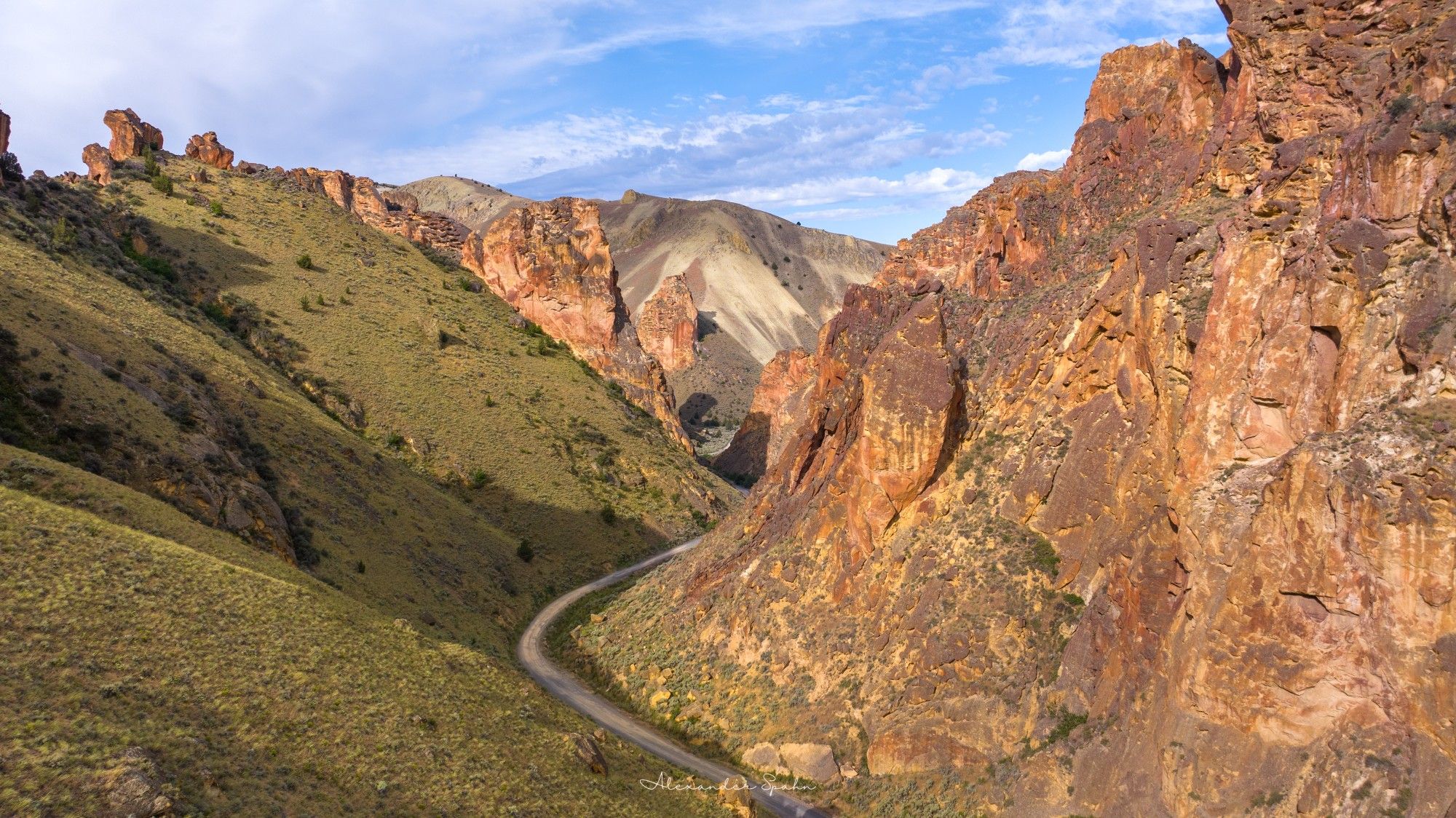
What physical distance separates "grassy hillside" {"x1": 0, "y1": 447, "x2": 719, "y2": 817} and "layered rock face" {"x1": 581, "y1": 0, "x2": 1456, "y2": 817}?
9.95 metres

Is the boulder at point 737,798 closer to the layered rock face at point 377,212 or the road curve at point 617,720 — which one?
the road curve at point 617,720

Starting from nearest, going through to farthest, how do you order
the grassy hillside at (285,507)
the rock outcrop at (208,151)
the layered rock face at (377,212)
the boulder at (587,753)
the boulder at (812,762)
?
the grassy hillside at (285,507) → the boulder at (587,753) → the boulder at (812,762) → the rock outcrop at (208,151) → the layered rock face at (377,212)

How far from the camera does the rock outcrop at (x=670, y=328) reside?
497ft

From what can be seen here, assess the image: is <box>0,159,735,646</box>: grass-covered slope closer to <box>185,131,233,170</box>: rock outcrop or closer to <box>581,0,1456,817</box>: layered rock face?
<box>185,131,233,170</box>: rock outcrop

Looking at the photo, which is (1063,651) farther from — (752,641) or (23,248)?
(23,248)

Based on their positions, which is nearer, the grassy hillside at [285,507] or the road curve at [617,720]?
the grassy hillside at [285,507]

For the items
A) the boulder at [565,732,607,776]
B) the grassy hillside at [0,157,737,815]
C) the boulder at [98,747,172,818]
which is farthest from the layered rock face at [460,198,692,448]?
the boulder at [98,747,172,818]

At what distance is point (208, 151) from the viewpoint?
9656cm

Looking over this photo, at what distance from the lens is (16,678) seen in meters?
19.9

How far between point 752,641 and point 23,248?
48284 millimetres

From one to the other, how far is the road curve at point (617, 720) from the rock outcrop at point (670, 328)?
9784 cm

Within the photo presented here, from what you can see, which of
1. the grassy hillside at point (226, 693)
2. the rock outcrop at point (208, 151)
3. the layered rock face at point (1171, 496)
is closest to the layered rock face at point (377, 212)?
the rock outcrop at point (208, 151)

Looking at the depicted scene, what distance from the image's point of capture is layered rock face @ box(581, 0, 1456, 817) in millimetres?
19078

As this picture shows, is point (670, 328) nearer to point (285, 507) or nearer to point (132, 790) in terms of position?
point (285, 507)
